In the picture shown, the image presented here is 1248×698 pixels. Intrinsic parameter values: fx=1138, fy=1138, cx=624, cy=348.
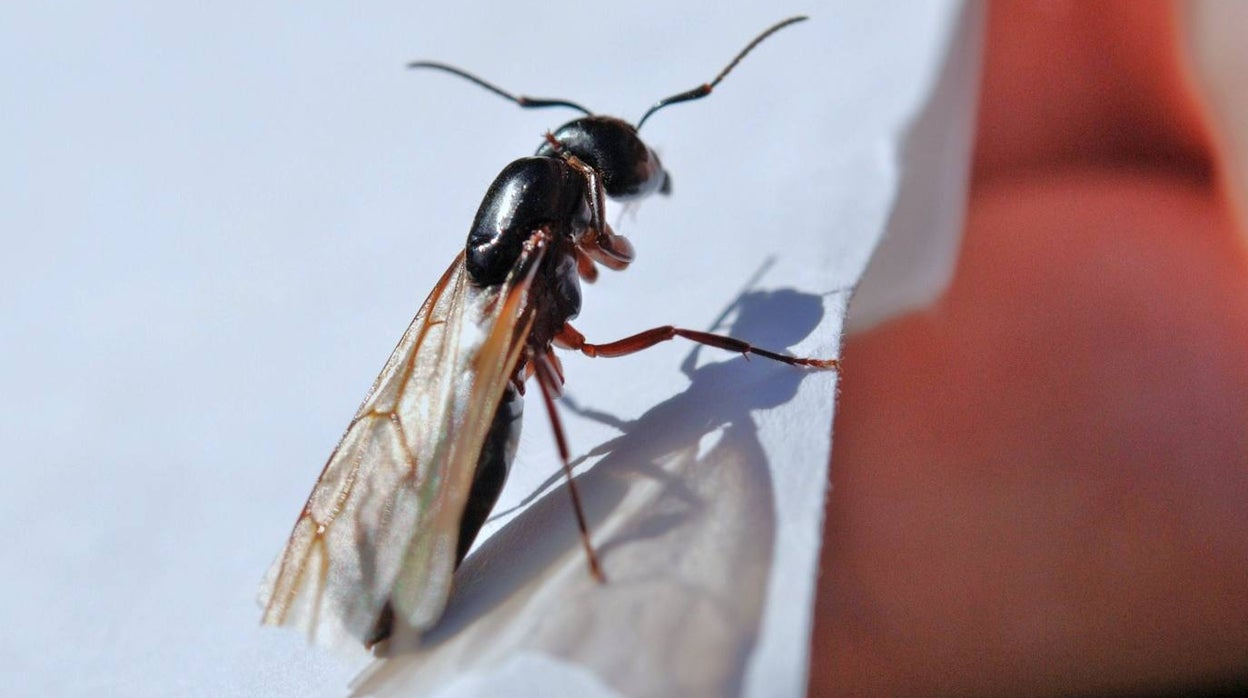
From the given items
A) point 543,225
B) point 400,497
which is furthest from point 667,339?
point 400,497

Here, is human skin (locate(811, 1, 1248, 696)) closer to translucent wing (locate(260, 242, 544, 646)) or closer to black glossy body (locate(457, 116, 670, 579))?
black glossy body (locate(457, 116, 670, 579))

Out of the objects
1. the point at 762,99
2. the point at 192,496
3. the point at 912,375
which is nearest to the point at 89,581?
the point at 192,496

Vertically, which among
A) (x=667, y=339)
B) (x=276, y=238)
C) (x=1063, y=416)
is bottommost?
(x=1063, y=416)

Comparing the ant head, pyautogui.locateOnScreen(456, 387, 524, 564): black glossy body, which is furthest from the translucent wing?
the ant head

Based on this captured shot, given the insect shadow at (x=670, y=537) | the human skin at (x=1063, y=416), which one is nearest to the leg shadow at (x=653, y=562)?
the insect shadow at (x=670, y=537)

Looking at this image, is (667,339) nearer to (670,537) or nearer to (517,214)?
(517,214)

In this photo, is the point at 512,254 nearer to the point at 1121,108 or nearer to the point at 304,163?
the point at 304,163
